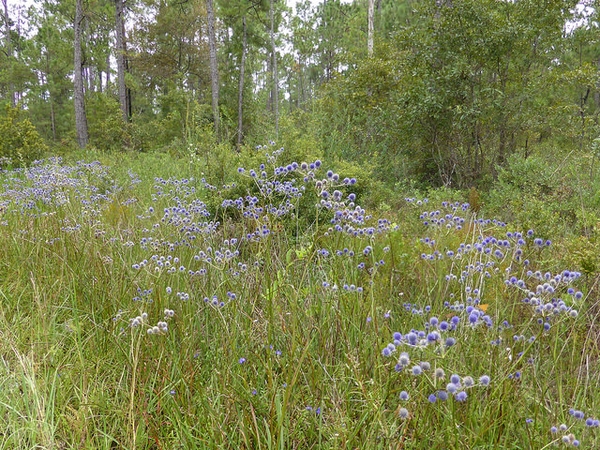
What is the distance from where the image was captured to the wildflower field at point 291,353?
4.10 ft

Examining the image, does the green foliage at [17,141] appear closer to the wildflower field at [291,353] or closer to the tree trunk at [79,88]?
the tree trunk at [79,88]

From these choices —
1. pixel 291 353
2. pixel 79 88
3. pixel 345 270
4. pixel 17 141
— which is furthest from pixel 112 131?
pixel 291 353

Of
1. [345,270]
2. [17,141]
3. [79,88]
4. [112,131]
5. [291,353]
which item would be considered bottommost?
[291,353]

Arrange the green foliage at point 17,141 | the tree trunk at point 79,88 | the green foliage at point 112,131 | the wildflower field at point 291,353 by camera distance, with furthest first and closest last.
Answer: the green foliage at point 112,131
the tree trunk at point 79,88
the green foliage at point 17,141
the wildflower field at point 291,353

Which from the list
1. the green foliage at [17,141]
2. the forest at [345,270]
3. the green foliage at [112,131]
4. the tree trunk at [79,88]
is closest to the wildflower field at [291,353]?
the forest at [345,270]

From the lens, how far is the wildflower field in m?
1.25

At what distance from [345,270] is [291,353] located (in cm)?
58

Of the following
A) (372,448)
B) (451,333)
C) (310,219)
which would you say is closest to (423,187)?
(310,219)

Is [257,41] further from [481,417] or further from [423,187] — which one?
[481,417]

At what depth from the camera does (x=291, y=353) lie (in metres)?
1.32

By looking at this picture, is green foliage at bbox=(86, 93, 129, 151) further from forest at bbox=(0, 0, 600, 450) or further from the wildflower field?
the wildflower field

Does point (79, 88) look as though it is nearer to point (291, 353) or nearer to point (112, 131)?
point (112, 131)

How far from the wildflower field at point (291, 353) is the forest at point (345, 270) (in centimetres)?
2

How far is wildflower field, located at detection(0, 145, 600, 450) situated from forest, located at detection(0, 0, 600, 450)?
17mm
